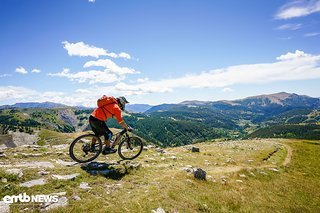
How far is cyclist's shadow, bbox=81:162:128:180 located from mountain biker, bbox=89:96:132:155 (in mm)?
1312

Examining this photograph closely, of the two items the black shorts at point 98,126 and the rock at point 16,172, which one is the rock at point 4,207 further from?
the black shorts at point 98,126

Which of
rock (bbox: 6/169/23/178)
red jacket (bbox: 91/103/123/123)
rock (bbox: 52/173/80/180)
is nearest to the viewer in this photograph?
rock (bbox: 6/169/23/178)

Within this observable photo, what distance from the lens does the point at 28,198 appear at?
10.1 m

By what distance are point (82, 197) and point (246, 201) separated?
9.32 metres

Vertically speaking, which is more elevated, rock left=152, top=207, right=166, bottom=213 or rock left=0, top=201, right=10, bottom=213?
rock left=0, top=201, right=10, bottom=213

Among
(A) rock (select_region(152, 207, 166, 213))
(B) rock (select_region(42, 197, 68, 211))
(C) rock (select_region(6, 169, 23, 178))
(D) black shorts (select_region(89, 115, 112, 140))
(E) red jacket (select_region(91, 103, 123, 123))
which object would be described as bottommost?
(A) rock (select_region(152, 207, 166, 213))

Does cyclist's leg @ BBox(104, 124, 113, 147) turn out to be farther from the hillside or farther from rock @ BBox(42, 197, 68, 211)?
rock @ BBox(42, 197, 68, 211)

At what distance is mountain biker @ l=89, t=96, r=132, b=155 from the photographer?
1564 cm

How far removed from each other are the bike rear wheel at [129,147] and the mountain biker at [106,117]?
1407mm

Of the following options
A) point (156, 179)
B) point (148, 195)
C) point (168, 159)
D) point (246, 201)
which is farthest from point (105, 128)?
point (246, 201)

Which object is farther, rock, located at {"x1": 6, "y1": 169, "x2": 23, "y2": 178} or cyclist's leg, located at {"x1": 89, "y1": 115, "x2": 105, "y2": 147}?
cyclist's leg, located at {"x1": 89, "y1": 115, "x2": 105, "y2": 147}

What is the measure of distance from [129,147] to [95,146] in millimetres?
2986

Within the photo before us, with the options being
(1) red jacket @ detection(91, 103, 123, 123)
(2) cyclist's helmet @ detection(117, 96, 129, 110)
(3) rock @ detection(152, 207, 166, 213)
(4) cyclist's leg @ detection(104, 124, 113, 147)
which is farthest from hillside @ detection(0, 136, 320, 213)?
(2) cyclist's helmet @ detection(117, 96, 129, 110)

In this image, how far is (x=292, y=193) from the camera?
61.2 ft
